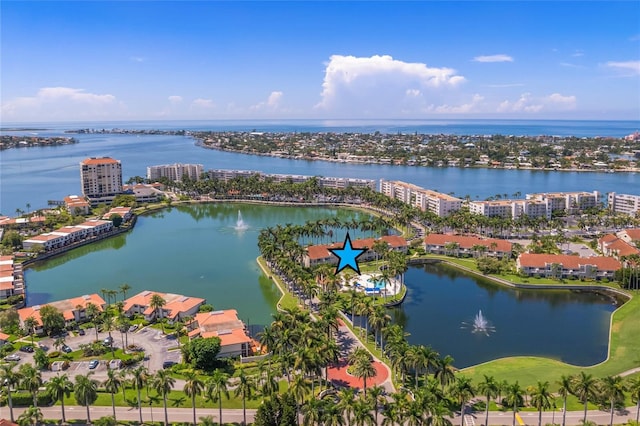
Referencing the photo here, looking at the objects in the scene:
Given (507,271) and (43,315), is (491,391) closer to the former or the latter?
(507,271)

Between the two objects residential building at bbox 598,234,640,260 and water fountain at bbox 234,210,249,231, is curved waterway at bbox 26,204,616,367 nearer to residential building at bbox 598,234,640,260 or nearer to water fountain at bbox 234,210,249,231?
water fountain at bbox 234,210,249,231

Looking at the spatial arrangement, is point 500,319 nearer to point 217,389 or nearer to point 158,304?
point 217,389

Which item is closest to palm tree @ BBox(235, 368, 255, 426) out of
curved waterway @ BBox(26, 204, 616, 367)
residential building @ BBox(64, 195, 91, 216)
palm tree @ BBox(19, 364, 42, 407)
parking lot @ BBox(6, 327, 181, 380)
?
parking lot @ BBox(6, 327, 181, 380)

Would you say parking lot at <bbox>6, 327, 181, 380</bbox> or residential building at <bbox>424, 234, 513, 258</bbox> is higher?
residential building at <bbox>424, 234, 513, 258</bbox>

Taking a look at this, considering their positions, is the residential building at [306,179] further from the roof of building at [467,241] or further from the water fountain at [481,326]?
the water fountain at [481,326]

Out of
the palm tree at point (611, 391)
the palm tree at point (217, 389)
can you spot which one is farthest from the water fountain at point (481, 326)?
the palm tree at point (217, 389)

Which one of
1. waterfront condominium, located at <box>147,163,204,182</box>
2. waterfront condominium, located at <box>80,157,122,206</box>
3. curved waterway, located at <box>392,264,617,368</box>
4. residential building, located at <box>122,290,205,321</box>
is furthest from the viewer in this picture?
waterfront condominium, located at <box>147,163,204,182</box>

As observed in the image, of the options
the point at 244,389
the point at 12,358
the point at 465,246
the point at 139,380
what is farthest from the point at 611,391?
the point at 12,358

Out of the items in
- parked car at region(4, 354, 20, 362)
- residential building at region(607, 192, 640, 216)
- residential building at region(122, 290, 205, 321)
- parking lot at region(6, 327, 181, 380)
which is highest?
residential building at region(607, 192, 640, 216)
